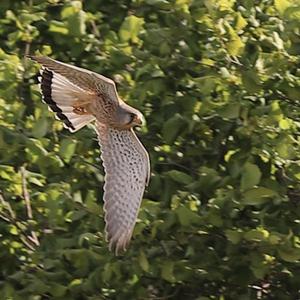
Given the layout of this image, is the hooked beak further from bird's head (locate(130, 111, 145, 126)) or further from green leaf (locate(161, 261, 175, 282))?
green leaf (locate(161, 261, 175, 282))

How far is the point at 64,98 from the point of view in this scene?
4.39 metres

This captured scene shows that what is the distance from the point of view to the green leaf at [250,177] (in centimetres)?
405

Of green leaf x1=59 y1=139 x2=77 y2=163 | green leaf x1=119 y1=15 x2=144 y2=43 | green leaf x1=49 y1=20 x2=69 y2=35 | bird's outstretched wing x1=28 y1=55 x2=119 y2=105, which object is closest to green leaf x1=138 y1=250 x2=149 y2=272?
green leaf x1=59 y1=139 x2=77 y2=163

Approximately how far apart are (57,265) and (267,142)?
0.89m

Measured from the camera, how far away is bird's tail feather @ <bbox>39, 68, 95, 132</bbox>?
432 cm

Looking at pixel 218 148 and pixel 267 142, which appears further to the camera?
pixel 218 148

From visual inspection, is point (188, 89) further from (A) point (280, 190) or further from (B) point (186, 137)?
(A) point (280, 190)

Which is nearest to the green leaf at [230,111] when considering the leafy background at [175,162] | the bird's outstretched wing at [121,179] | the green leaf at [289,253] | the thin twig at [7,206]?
the leafy background at [175,162]

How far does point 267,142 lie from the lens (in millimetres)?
4199

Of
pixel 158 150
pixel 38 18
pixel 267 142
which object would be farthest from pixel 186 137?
pixel 38 18

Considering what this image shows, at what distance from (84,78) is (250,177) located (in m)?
0.64

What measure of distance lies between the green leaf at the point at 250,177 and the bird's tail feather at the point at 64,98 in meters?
0.65

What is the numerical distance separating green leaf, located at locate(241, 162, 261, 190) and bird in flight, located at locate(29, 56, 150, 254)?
35 centimetres

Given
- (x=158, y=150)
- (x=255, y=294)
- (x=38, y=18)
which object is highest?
(x=38, y=18)
